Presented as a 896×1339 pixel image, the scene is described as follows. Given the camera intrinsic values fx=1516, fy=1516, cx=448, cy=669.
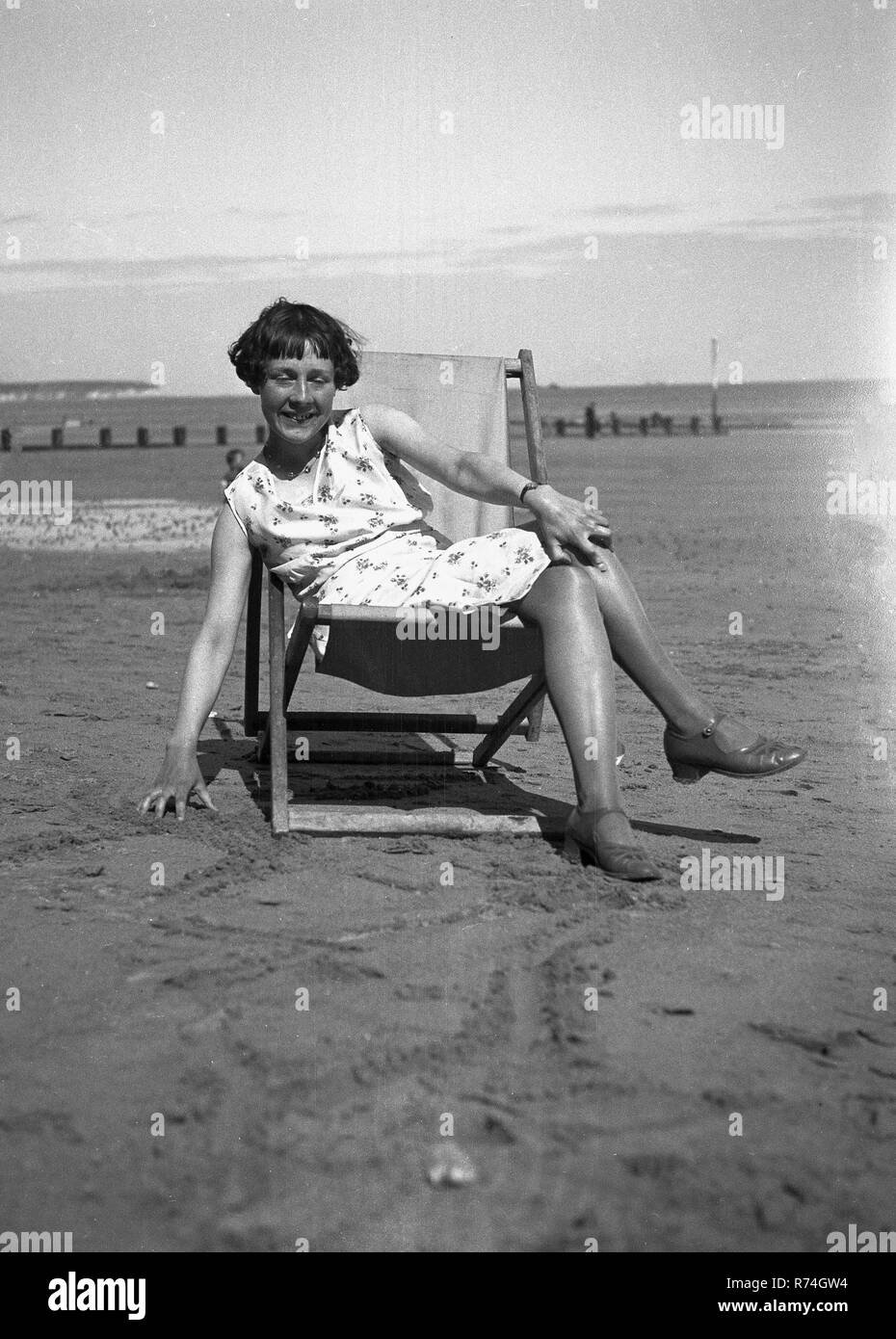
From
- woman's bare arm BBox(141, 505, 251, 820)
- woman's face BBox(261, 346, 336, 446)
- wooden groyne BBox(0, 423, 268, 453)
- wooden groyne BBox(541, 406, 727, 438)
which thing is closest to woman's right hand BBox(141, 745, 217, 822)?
woman's bare arm BBox(141, 505, 251, 820)

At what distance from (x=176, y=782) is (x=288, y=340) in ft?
4.19

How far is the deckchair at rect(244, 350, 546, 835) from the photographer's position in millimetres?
4074

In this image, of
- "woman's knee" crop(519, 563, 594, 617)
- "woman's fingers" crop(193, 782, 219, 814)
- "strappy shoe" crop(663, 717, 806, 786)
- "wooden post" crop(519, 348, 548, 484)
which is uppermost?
"wooden post" crop(519, 348, 548, 484)

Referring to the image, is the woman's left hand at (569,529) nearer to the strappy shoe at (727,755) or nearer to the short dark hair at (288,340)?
the strappy shoe at (727,755)

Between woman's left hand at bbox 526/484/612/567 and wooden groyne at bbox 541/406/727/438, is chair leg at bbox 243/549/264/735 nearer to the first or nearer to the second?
woman's left hand at bbox 526/484/612/567

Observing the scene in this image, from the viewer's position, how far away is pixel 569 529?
153 inches

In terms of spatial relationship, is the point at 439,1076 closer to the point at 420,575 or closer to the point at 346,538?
the point at 420,575

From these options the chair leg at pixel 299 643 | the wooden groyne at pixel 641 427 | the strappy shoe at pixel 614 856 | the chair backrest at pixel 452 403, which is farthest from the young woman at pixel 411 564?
the wooden groyne at pixel 641 427

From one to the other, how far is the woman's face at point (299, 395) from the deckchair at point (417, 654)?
405 millimetres

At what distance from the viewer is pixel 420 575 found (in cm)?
415

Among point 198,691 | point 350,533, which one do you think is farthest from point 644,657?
point 198,691

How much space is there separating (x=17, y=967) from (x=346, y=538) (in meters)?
1.71

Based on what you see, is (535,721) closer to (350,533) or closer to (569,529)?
(350,533)
